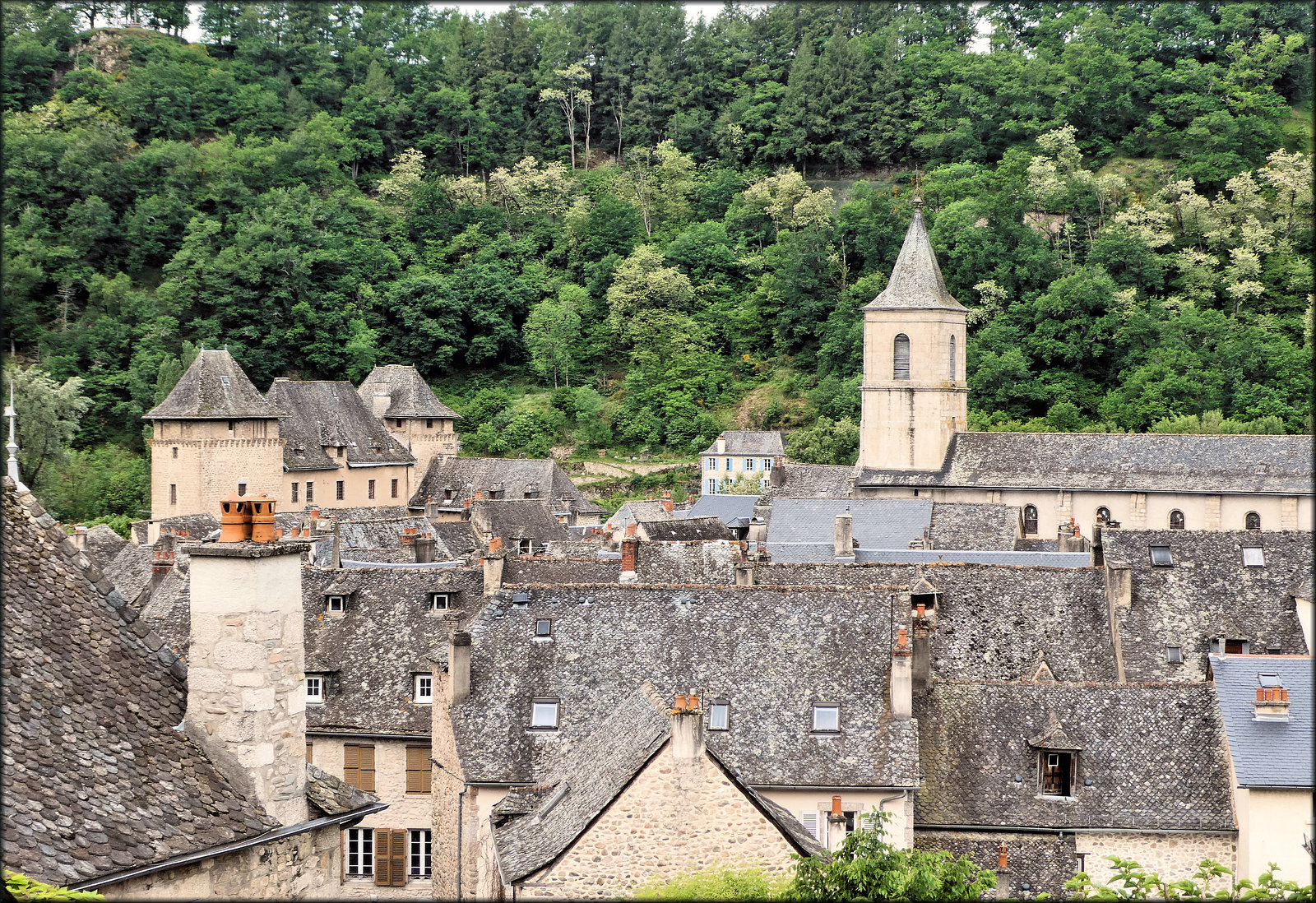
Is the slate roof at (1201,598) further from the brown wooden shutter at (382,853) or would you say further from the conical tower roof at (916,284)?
the conical tower roof at (916,284)

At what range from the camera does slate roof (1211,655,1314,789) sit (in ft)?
67.2

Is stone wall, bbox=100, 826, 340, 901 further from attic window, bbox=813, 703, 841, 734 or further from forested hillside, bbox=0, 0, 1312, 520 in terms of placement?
forested hillside, bbox=0, 0, 1312, 520

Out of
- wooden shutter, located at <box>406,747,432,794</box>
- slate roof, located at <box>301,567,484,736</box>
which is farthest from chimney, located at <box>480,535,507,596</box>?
wooden shutter, located at <box>406,747,432,794</box>

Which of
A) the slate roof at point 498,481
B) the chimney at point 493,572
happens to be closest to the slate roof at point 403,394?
the slate roof at point 498,481

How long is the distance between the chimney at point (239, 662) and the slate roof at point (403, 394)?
7167cm

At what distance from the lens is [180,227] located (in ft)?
338

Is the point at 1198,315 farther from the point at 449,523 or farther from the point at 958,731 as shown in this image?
the point at 958,731

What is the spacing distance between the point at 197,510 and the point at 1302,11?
85550 mm

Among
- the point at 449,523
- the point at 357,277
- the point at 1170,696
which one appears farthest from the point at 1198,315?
the point at 1170,696

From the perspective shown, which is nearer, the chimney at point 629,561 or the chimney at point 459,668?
the chimney at point 459,668

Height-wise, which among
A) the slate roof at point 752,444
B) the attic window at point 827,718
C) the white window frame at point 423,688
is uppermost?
the slate roof at point 752,444

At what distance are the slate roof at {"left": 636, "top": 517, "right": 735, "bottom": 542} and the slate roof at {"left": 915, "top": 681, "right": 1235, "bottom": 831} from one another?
23416 mm

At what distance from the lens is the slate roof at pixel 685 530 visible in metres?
47.1

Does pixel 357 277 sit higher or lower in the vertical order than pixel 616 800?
higher
